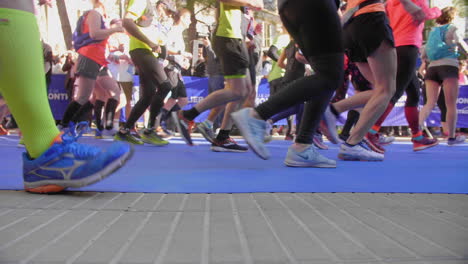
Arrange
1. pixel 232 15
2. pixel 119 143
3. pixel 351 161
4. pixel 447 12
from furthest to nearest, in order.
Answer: pixel 447 12 → pixel 232 15 → pixel 351 161 → pixel 119 143

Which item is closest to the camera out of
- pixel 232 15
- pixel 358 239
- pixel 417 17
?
pixel 358 239

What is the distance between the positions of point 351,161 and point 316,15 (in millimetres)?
1353

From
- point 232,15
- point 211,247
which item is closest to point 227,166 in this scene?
point 232,15

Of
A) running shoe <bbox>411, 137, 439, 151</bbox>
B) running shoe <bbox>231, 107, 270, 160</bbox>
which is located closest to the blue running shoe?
running shoe <bbox>231, 107, 270, 160</bbox>

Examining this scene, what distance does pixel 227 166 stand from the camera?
2.89 m

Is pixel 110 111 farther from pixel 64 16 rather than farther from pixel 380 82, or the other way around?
pixel 64 16

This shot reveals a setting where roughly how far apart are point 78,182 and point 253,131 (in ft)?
3.75

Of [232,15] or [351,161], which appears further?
[232,15]

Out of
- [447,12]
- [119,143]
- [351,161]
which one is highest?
[447,12]

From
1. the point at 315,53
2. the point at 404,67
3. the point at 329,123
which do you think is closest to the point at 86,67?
the point at 329,123

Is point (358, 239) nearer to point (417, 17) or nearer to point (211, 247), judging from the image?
point (211, 247)

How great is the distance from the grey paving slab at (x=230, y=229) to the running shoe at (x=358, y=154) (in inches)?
62.6

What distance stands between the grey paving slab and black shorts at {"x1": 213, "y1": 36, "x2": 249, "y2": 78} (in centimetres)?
222

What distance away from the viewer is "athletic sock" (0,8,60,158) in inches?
61.8
